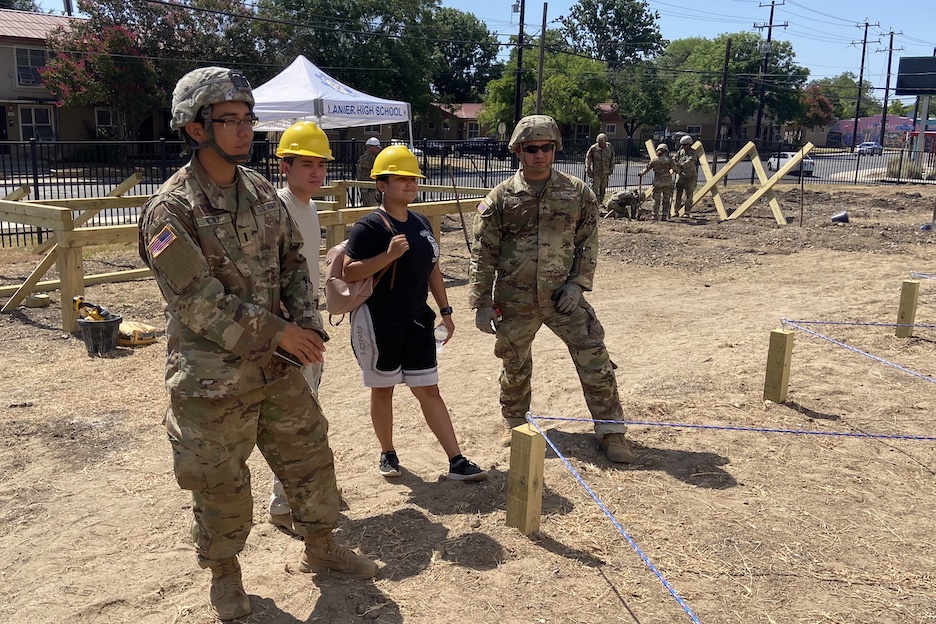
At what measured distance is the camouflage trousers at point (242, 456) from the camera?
2.93 m

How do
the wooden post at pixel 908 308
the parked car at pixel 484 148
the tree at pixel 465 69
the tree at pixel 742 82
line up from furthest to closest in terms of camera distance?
the tree at pixel 742 82, the tree at pixel 465 69, the parked car at pixel 484 148, the wooden post at pixel 908 308

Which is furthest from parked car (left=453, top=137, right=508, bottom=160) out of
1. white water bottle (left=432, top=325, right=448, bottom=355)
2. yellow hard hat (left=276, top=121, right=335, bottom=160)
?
yellow hard hat (left=276, top=121, right=335, bottom=160)

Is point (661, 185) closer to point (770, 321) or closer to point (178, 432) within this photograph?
point (770, 321)

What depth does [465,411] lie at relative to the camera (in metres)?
5.72

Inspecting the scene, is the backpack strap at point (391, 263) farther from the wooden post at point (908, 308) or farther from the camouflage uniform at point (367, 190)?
the camouflage uniform at point (367, 190)

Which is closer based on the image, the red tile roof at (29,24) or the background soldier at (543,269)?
the background soldier at (543,269)

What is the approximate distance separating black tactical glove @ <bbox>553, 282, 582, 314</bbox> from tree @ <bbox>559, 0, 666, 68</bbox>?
8831 cm

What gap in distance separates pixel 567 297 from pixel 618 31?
91.0 m

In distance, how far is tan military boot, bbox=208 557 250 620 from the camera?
3.11 m

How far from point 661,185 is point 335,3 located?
93.0 ft

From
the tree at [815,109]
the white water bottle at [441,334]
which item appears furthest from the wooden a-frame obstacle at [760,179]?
the tree at [815,109]

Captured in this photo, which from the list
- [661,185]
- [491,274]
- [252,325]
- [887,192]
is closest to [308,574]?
[252,325]

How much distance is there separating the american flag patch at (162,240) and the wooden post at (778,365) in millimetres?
4278

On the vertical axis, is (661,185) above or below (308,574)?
above
